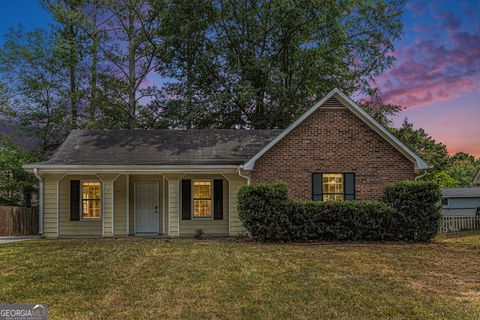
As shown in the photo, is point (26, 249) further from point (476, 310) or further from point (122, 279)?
point (476, 310)

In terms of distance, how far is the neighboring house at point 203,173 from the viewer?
15930 mm

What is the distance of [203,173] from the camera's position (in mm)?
16859

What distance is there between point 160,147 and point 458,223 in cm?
1508

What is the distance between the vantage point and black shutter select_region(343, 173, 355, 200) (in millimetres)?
15953

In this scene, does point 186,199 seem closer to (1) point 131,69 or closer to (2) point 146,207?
(2) point 146,207

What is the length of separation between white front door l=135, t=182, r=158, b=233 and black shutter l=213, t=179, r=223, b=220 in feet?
7.82

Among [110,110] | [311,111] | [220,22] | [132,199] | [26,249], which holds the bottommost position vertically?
[26,249]

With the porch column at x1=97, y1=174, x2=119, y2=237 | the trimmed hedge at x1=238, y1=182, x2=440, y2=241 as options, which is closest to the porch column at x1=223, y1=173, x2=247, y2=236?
the trimmed hedge at x1=238, y1=182, x2=440, y2=241

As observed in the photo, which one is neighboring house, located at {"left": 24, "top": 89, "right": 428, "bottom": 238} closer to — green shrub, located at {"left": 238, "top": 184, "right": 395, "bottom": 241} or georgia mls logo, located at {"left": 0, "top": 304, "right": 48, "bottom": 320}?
green shrub, located at {"left": 238, "top": 184, "right": 395, "bottom": 241}

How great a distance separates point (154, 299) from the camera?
6.72m

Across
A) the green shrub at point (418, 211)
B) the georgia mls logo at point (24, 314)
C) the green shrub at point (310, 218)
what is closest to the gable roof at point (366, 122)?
the green shrub at point (418, 211)

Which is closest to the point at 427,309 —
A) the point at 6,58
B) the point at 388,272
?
the point at 388,272

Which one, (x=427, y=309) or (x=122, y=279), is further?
(x=122, y=279)

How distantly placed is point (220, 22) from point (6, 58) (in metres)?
13.2
